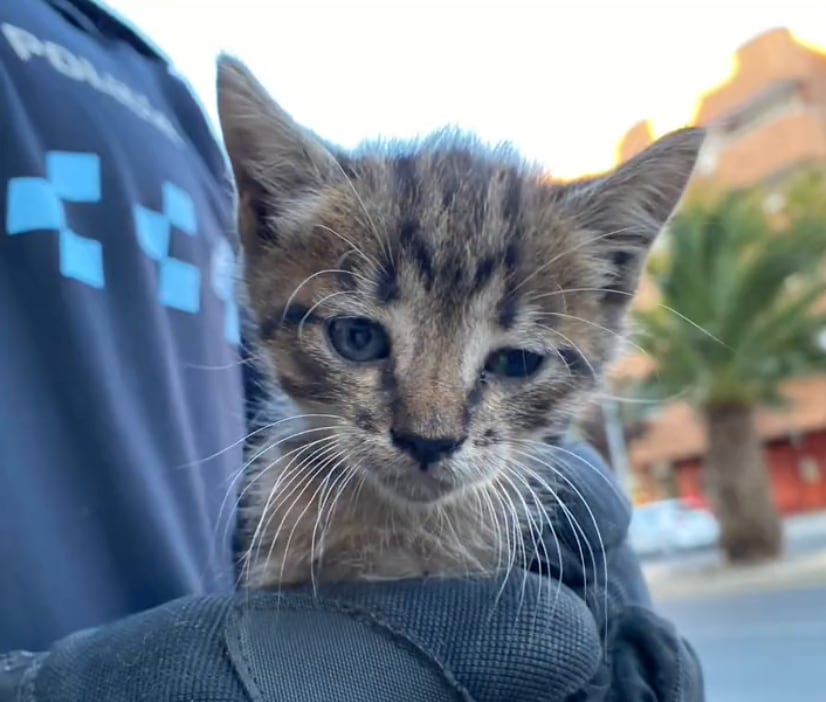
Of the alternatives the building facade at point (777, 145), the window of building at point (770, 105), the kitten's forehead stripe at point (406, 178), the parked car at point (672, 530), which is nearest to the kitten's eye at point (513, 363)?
the kitten's forehead stripe at point (406, 178)

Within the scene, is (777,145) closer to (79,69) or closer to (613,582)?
(613,582)

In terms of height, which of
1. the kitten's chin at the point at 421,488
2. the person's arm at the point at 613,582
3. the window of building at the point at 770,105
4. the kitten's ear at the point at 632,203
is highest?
the window of building at the point at 770,105

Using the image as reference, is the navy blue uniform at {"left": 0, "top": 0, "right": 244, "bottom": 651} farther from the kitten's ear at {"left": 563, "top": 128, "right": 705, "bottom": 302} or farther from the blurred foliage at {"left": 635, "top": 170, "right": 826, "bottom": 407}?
the blurred foliage at {"left": 635, "top": 170, "right": 826, "bottom": 407}

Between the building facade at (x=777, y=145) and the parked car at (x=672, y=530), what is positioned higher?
the building facade at (x=777, y=145)

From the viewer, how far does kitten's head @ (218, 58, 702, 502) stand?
47.8 inches

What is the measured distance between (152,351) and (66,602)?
1.15ft

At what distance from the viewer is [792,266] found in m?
7.92

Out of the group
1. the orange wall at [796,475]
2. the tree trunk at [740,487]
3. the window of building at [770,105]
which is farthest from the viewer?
the orange wall at [796,475]

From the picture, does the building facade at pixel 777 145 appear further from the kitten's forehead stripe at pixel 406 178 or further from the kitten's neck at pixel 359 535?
the kitten's neck at pixel 359 535

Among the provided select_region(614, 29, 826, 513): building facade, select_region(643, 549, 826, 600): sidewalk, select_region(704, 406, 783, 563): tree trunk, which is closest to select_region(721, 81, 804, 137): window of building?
select_region(614, 29, 826, 513): building facade

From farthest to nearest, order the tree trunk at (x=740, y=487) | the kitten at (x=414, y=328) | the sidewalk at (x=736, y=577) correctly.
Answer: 1. the tree trunk at (x=740, y=487)
2. the sidewalk at (x=736, y=577)
3. the kitten at (x=414, y=328)

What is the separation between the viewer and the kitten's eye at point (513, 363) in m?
1.29

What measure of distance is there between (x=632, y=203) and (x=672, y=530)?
36.1 ft

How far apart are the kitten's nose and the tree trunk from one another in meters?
8.22
